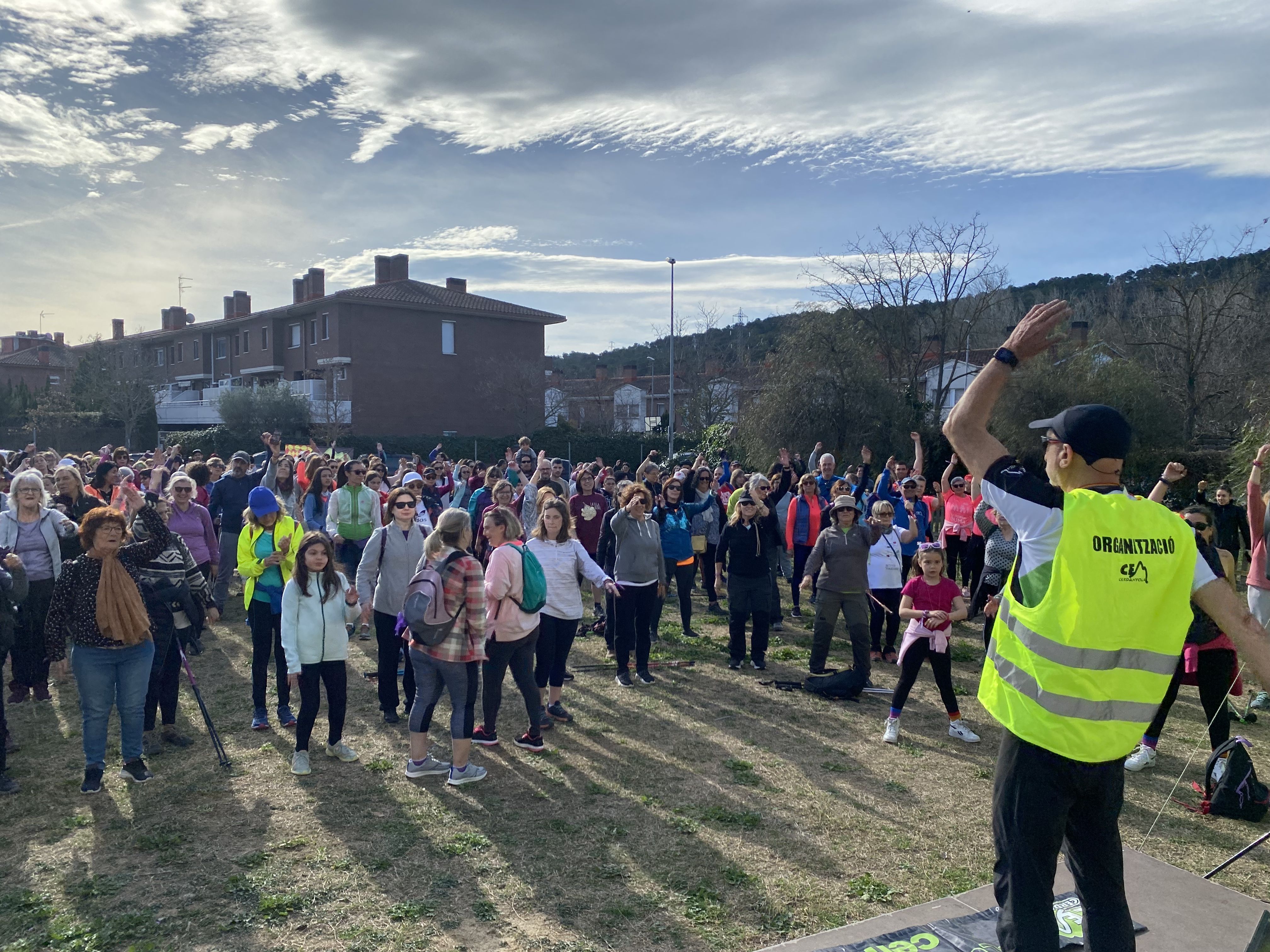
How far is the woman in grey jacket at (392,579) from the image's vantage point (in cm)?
678

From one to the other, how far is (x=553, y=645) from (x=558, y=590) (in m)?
0.47

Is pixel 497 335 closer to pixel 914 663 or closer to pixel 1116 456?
pixel 914 663

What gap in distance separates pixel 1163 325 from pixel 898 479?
771 inches

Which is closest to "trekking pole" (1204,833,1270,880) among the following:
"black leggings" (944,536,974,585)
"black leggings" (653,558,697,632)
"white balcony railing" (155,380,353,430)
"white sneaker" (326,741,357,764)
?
"white sneaker" (326,741,357,764)

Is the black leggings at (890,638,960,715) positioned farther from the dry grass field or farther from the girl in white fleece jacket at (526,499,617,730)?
the girl in white fleece jacket at (526,499,617,730)

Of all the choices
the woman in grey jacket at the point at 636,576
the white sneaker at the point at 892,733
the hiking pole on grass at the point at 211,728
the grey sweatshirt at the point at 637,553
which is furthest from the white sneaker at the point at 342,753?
the white sneaker at the point at 892,733

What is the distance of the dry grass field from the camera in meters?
4.10

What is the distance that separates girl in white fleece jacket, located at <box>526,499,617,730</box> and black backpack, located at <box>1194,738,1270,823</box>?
4472 millimetres

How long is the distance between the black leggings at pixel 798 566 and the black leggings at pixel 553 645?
14.6 feet

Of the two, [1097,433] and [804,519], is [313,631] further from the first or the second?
[804,519]

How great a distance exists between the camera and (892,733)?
6.77m

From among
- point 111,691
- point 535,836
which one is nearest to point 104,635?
point 111,691

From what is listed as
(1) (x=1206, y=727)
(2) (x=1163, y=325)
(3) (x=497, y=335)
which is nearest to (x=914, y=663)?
(1) (x=1206, y=727)

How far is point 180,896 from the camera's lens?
4320mm
